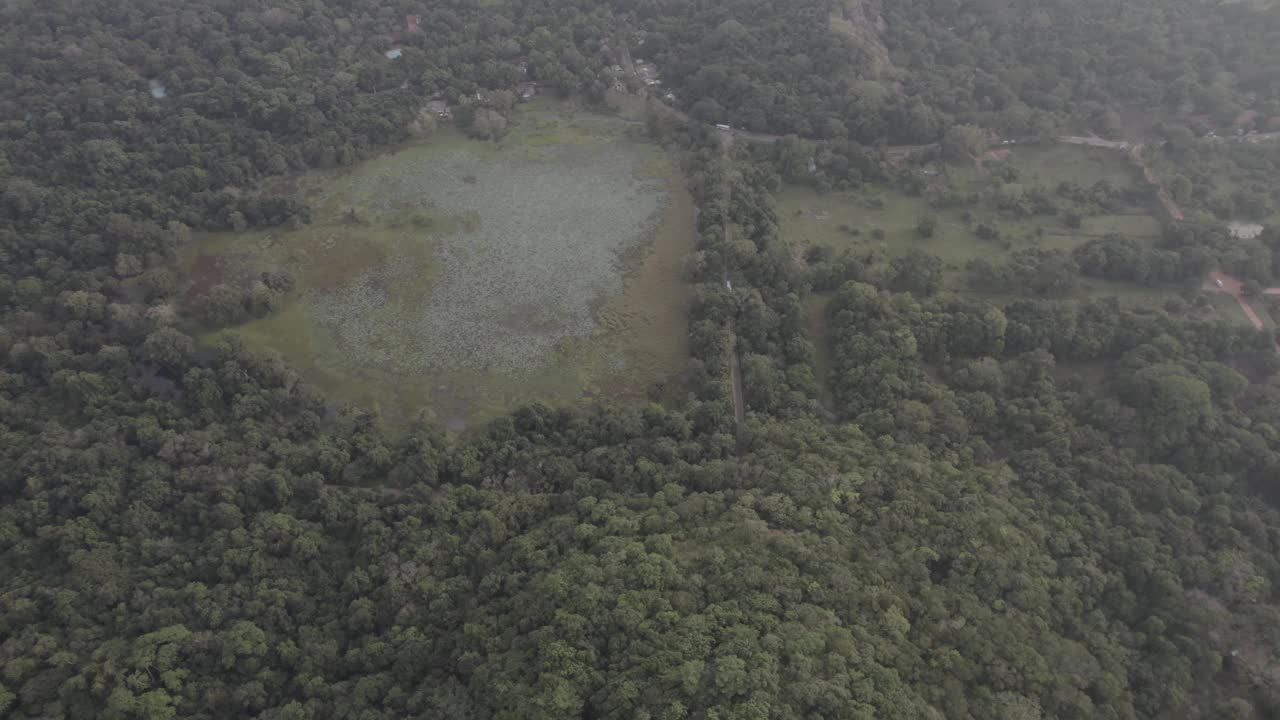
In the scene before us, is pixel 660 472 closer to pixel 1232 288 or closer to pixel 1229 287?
pixel 1229 287

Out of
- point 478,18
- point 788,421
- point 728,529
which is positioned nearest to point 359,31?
point 478,18

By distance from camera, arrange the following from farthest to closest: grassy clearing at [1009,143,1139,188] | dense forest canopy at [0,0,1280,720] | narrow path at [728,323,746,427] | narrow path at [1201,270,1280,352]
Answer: grassy clearing at [1009,143,1139,188] → narrow path at [1201,270,1280,352] → narrow path at [728,323,746,427] → dense forest canopy at [0,0,1280,720]

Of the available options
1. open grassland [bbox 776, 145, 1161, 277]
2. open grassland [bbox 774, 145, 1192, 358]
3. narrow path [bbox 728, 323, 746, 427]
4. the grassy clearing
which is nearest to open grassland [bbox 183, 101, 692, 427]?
narrow path [bbox 728, 323, 746, 427]

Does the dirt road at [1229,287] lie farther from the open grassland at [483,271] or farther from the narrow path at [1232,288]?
the open grassland at [483,271]

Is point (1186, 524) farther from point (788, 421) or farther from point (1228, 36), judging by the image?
point (1228, 36)

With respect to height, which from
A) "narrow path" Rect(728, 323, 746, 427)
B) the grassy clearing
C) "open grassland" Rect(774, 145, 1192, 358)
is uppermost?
the grassy clearing

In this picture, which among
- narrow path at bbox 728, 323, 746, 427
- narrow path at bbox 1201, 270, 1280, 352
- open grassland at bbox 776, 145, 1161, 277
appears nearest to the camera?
narrow path at bbox 728, 323, 746, 427

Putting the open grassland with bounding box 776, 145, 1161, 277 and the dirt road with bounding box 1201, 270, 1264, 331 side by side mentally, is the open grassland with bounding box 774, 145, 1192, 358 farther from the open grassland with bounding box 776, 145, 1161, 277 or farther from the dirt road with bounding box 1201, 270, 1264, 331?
the dirt road with bounding box 1201, 270, 1264, 331

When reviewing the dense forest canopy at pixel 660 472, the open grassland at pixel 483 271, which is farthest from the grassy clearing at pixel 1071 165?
the open grassland at pixel 483 271
